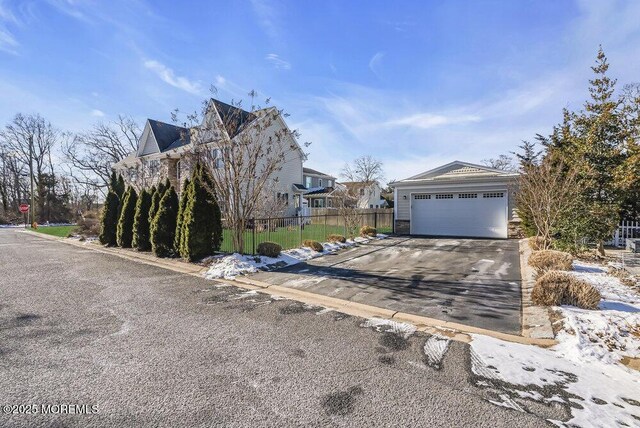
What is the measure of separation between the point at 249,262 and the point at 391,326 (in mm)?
4911

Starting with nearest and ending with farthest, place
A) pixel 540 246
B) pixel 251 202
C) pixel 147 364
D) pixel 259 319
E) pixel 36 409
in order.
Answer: pixel 36 409 < pixel 147 364 < pixel 259 319 < pixel 251 202 < pixel 540 246

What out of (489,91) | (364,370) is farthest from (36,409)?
(489,91)

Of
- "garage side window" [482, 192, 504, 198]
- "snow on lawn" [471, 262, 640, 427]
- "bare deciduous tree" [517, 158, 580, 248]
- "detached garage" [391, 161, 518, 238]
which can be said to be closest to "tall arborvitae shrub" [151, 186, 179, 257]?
"snow on lawn" [471, 262, 640, 427]

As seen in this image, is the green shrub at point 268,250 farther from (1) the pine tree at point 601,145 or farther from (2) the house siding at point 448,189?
(2) the house siding at point 448,189

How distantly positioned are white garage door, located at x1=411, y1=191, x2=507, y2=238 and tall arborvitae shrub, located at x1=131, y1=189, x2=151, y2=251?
13088mm

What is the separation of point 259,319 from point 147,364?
5.36 feet

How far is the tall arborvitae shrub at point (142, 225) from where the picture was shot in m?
11.0

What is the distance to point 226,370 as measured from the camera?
3084mm

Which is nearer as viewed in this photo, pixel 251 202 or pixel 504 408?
pixel 504 408

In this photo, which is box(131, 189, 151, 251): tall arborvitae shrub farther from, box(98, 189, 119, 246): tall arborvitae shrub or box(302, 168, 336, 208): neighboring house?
Result: box(302, 168, 336, 208): neighboring house

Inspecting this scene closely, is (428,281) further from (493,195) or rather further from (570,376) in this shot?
(493,195)

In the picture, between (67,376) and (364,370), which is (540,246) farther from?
(67,376)

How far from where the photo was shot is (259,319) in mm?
4547

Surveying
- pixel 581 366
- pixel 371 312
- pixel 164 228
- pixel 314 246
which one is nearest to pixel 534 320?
pixel 581 366
